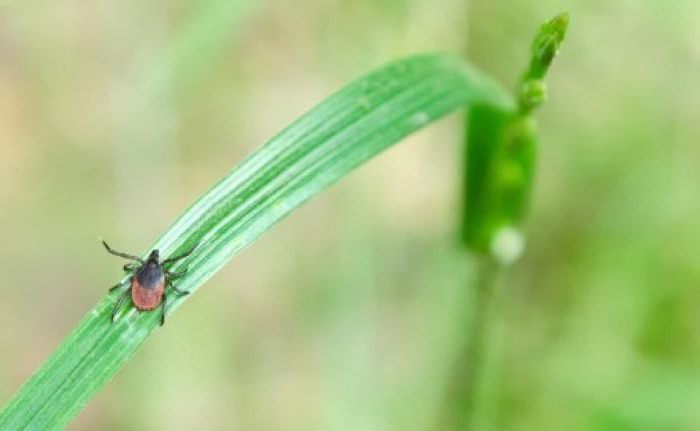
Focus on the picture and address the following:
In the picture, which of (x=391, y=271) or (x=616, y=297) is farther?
(x=391, y=271)

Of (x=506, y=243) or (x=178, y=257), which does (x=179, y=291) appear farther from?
(x=506, y=243)

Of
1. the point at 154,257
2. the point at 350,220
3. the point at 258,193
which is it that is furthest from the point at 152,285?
the point at 350,220

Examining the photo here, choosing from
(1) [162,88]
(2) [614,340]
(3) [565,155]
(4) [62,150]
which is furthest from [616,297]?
(4) [62,150]

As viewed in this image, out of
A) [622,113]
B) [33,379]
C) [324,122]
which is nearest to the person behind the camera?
[33,379]

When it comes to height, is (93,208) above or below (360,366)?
above

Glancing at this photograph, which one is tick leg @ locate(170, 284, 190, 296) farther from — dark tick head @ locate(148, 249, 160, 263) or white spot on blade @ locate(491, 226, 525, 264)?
white spot on blade @ locate(491, 226, 525, 264)

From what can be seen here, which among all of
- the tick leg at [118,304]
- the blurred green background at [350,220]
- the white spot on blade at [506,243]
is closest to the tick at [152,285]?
the tick leg at [118,304]

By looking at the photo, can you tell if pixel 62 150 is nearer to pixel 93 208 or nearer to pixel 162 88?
pixel 93 208
